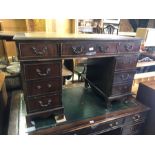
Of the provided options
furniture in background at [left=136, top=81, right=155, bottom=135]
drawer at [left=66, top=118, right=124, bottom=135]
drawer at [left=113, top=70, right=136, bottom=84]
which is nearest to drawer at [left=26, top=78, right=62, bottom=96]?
drawer at [left=66, top=118, right=124, bottom=135]

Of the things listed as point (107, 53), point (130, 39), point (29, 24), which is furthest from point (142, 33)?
point (29, 24)

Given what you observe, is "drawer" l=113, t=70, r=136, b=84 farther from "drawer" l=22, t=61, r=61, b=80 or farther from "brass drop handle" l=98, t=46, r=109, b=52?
"drawer" l=22, t=61, r=61, b=80

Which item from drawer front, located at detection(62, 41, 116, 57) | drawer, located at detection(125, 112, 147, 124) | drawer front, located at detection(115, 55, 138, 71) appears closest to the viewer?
drawer front, located at detection(62, 41, 116, 57)

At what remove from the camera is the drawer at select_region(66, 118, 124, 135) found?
1.02 meters

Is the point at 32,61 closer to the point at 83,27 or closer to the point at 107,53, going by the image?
the point at 107,53

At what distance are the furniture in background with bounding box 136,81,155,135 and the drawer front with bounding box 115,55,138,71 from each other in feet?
1.16

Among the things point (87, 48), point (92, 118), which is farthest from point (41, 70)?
point (92, 118)

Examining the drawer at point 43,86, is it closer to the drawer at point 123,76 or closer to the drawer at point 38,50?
the drawer at point 38,50

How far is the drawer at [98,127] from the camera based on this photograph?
1.02 meters

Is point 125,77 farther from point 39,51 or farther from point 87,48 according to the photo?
point 39,51

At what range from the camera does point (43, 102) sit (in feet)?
3.09

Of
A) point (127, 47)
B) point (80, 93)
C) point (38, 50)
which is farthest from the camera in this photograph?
point (80, 93)

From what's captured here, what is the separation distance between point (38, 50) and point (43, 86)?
0.24m
